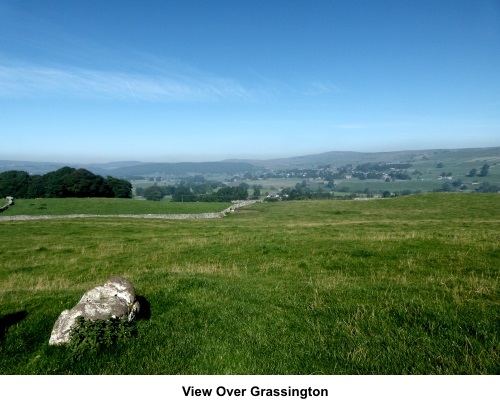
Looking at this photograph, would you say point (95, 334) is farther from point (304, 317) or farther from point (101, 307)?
point (304, 317)

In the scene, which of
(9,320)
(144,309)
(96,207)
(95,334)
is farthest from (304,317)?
(96,207)

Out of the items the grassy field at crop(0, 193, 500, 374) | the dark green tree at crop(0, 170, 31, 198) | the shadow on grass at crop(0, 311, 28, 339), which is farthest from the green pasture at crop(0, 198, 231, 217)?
the shadow on grass at crop(0, 311, 28, 339)

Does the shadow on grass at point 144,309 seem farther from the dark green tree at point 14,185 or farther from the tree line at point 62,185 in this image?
the dark green tree at point 14,185

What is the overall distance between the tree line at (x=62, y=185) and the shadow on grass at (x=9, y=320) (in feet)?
388

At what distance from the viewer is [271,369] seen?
6438 mm

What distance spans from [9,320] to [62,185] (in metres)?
123

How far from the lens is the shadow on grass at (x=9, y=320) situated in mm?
9077

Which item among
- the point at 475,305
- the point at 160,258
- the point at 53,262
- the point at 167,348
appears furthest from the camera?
the point at 53,262

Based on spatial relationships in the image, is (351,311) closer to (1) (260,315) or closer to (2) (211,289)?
(1) (260,315)

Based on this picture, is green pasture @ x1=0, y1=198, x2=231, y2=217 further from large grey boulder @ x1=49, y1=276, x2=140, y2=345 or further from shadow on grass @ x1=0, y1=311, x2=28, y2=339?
large grey boulder @ x1=49, y1=276, x2=140, y2=345

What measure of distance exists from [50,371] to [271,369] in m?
4.73

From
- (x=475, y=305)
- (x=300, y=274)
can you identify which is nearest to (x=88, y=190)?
(x=300, y=274)

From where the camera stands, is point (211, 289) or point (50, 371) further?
point (211, 289)

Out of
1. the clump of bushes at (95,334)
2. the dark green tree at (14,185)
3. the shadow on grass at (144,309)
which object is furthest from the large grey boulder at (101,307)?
the dark green tree at (14,185)
